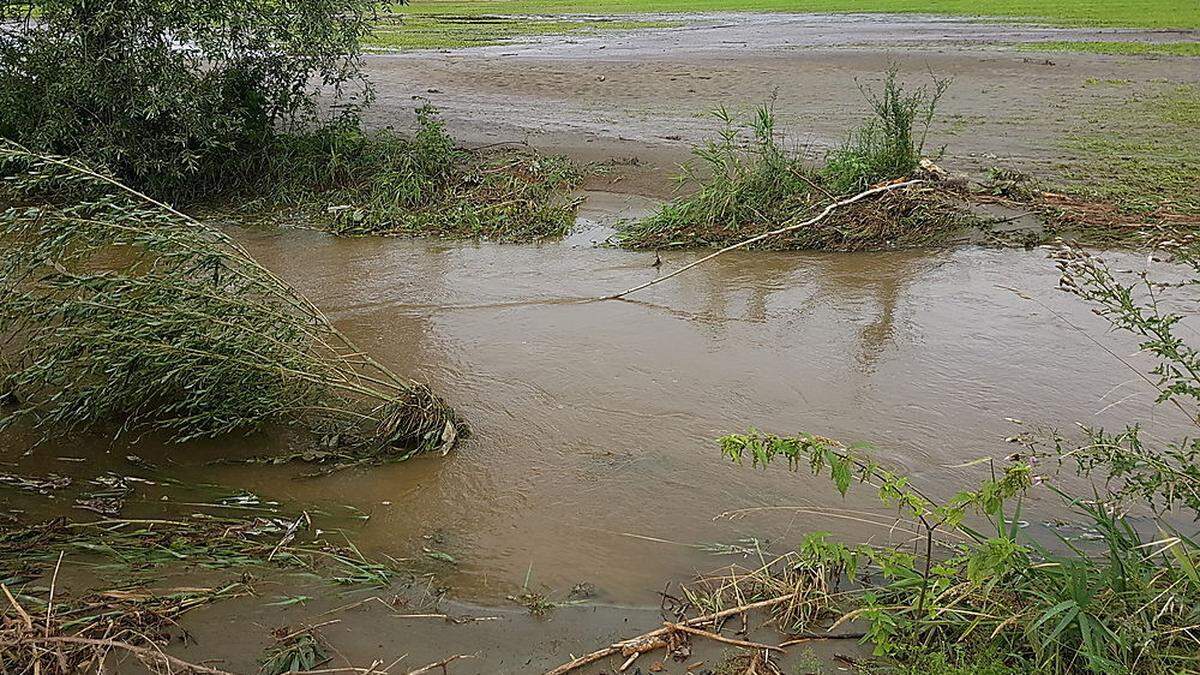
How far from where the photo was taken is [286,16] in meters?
9.66

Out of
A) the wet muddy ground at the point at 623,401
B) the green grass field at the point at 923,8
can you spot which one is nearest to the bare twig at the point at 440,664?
the wet muddy ground at the point at 623,401

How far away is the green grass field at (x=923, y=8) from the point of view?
25719 mm

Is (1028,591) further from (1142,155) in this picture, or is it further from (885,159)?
(1142,155)

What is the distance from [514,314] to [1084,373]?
3654 millimetres

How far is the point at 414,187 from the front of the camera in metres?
10.1

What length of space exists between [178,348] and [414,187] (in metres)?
5.46

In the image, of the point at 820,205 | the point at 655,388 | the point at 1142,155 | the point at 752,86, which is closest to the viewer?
the point at 655,388

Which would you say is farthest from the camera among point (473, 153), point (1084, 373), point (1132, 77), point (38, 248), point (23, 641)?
point (1132, 77)

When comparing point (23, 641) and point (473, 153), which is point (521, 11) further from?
point (23, 641)

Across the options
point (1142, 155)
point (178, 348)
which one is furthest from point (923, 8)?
point (178, 348)

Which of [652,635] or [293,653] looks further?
[652,635]

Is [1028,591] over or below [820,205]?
below

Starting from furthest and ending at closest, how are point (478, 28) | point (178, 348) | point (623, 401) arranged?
point (478, 28)
point (623, 401)
point (178, 348)

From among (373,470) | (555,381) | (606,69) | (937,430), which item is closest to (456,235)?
(555,381)
